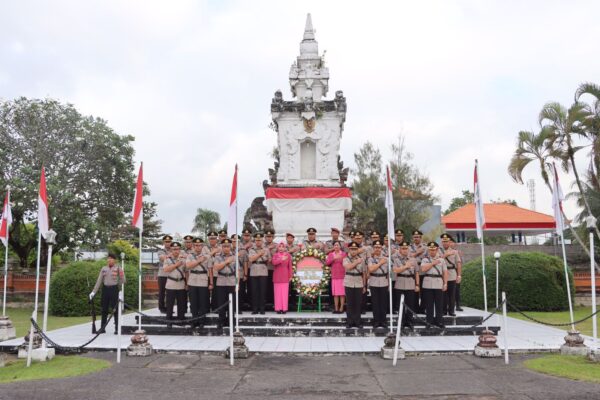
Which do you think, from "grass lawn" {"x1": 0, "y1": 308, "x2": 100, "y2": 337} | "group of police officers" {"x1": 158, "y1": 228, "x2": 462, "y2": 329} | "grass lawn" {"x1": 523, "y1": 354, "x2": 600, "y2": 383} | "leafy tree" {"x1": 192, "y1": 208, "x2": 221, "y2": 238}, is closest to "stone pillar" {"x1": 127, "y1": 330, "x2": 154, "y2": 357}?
"group of police officers" {"x1": 158, "y1": 228, "x2": 462, "y2": 329}

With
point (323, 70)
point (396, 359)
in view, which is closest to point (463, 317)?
point (396, 359)

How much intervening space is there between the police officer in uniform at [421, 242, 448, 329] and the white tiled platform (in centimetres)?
43

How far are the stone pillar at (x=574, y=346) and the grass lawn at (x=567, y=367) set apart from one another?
142 millimetres

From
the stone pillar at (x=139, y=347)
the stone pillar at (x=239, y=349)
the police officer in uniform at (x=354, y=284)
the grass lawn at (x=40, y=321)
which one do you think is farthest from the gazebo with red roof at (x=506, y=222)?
the stone pillar at (x=139, y=347)

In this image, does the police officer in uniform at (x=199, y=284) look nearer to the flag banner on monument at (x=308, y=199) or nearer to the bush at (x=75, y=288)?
the flag banner on monument at (x=308, y=199)

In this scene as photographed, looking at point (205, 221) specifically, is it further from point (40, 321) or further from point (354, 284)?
point (354, 284)

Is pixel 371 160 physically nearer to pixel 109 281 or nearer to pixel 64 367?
pixel 109 281

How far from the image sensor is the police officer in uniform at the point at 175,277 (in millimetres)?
9828

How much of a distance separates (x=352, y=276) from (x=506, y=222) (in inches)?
950

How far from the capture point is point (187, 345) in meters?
8.41

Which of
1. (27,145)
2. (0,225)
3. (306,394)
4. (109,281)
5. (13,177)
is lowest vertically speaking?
(306,394)

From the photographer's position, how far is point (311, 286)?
10844mm

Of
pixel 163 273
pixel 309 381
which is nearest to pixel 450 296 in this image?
pixel 309 381

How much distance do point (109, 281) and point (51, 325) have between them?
3.99 meters
